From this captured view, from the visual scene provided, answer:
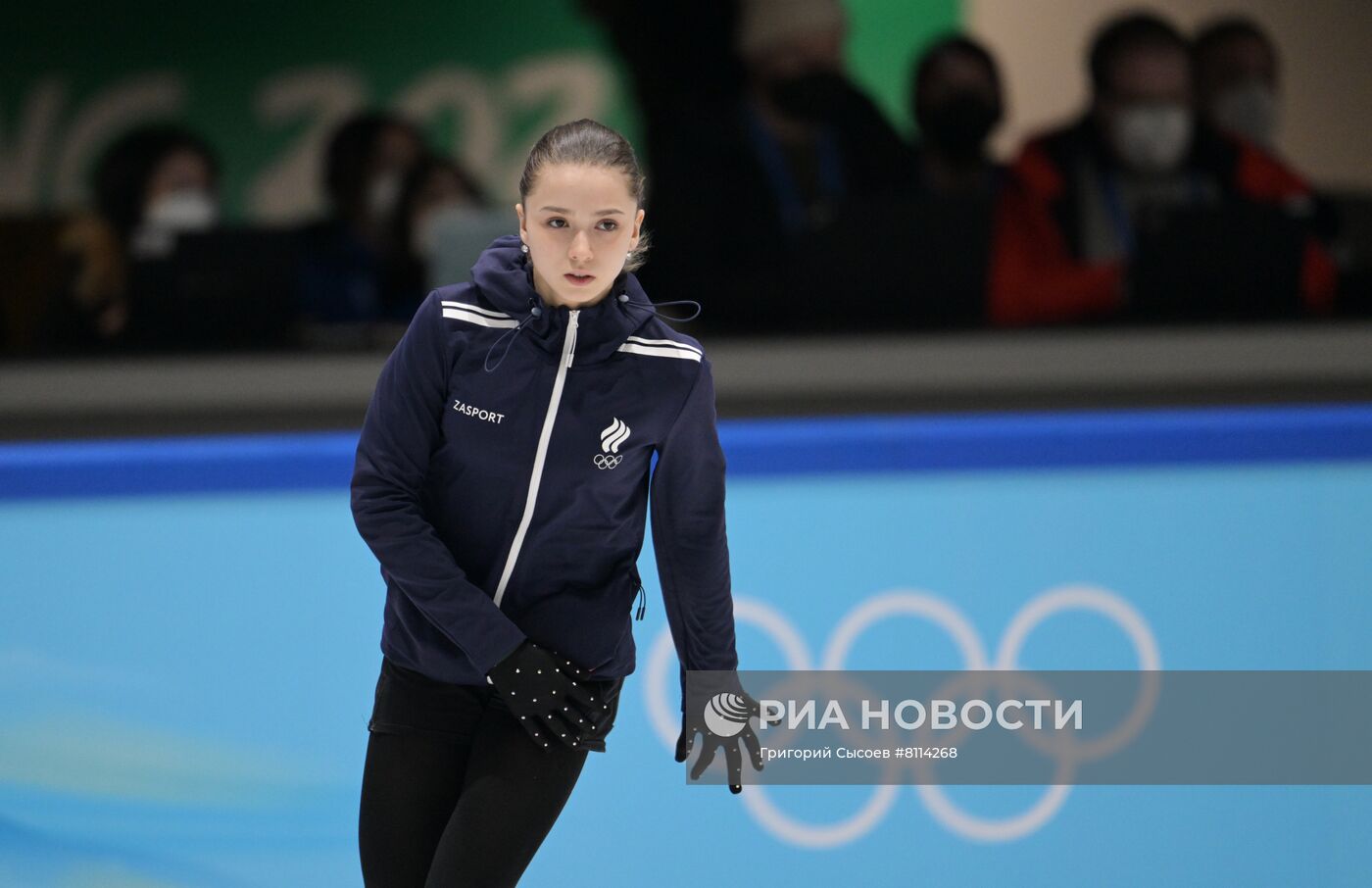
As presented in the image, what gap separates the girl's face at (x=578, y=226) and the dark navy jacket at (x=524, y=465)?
53 millimetres

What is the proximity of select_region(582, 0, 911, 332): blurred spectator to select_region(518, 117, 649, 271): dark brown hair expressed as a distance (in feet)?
5.14

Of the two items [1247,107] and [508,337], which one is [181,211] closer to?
[508,337]

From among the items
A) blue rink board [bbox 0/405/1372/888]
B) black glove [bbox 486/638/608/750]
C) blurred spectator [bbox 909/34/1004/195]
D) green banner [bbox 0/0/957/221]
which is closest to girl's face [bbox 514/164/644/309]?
black glove [bbox 486/638/608/750]

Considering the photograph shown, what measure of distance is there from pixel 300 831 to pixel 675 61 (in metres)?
4.62

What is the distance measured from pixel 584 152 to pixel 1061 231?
3.24 m

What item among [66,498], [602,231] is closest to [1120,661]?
[602,231]

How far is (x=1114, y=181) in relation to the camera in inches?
192

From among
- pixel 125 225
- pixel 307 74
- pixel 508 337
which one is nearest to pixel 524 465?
pixel 508 337

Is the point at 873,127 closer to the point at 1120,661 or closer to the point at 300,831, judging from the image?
the point at 1120,661

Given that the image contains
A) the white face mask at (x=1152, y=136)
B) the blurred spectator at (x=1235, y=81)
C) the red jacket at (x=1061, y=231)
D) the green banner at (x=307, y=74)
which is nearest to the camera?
the red jacket at (x=1061, y=231)

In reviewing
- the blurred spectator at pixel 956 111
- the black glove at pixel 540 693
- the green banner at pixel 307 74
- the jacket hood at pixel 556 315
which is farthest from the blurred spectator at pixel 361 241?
the black glove at pixel 540 693

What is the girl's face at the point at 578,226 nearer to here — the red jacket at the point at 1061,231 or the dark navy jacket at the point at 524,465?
the dark navy jacket at the point at 524,465

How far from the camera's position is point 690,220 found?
453 centimetres

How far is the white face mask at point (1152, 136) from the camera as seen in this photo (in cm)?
474
